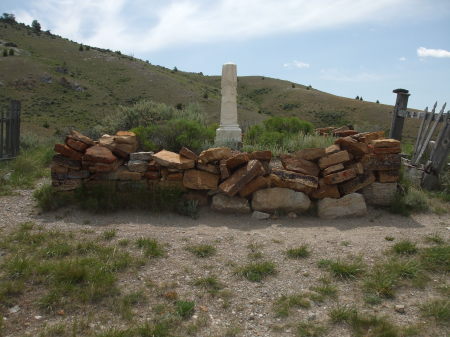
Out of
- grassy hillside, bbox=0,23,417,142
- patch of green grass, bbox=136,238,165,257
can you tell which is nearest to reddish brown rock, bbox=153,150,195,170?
patch of green grass, bbox=136,238,165,257

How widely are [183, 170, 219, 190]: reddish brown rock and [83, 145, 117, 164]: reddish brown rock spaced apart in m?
1.30

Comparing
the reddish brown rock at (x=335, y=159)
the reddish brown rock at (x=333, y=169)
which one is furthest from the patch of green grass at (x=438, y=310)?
the reddish brown rock at (x=335, y=159)

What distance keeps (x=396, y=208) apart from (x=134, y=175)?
450 centimetres

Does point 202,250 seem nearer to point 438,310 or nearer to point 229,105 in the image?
point 438,310

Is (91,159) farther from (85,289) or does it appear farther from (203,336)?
(203,336)

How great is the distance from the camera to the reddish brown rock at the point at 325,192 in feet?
20.9

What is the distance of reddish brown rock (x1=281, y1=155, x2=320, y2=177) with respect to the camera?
6.45 meters

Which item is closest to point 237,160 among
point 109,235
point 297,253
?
point 297,253

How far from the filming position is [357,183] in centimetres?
646

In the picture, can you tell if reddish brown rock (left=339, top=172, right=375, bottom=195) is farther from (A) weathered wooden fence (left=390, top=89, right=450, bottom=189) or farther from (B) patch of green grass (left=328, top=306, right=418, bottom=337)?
(B) patch of green grass (left=328, top=306, right=418, bottom=337)

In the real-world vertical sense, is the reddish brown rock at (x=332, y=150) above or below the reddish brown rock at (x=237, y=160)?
above

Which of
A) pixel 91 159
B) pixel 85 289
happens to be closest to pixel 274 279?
pixel 85 289

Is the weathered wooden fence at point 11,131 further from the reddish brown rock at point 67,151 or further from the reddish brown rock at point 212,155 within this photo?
the reddish brown rock at point 212,155

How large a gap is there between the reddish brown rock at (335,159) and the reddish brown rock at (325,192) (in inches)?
11.7
